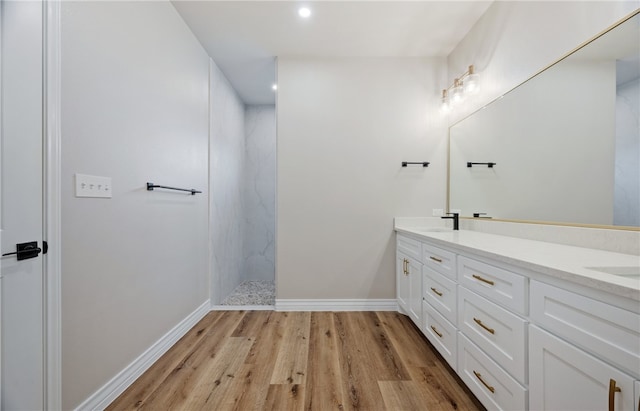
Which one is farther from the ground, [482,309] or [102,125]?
[102,125]

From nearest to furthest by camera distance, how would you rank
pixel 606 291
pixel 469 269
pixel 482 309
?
pixel 606 291
pixel 482 309
pixel 469 269

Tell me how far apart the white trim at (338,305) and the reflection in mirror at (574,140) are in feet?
4.30

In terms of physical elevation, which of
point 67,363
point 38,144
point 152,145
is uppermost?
point 152,145

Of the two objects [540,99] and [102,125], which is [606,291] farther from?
[102,125]

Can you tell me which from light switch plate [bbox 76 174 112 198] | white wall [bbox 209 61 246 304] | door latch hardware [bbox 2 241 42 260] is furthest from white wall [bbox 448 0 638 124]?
door latch hardware [bbox 2 241 42 260]

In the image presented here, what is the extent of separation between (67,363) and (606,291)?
80.3 inches

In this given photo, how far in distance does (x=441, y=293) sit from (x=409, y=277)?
58 centimetres

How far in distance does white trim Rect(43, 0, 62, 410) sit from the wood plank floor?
45 centimetres

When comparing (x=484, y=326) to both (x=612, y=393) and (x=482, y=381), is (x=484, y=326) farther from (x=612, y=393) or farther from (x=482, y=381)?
(x=612, y=393)

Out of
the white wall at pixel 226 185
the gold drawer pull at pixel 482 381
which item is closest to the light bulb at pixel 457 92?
the gold drawer pull at pixel 482 381

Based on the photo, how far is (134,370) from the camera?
5.18 ft

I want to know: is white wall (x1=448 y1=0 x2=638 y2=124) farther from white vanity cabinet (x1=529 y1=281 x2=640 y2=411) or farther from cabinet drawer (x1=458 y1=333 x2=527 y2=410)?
cabinet drawer (x1=458 y1=333 x2=527 y2=410)

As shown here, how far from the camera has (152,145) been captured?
5.80 feet

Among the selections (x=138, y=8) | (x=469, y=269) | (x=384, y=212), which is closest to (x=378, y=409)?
(x=469, y=269)
